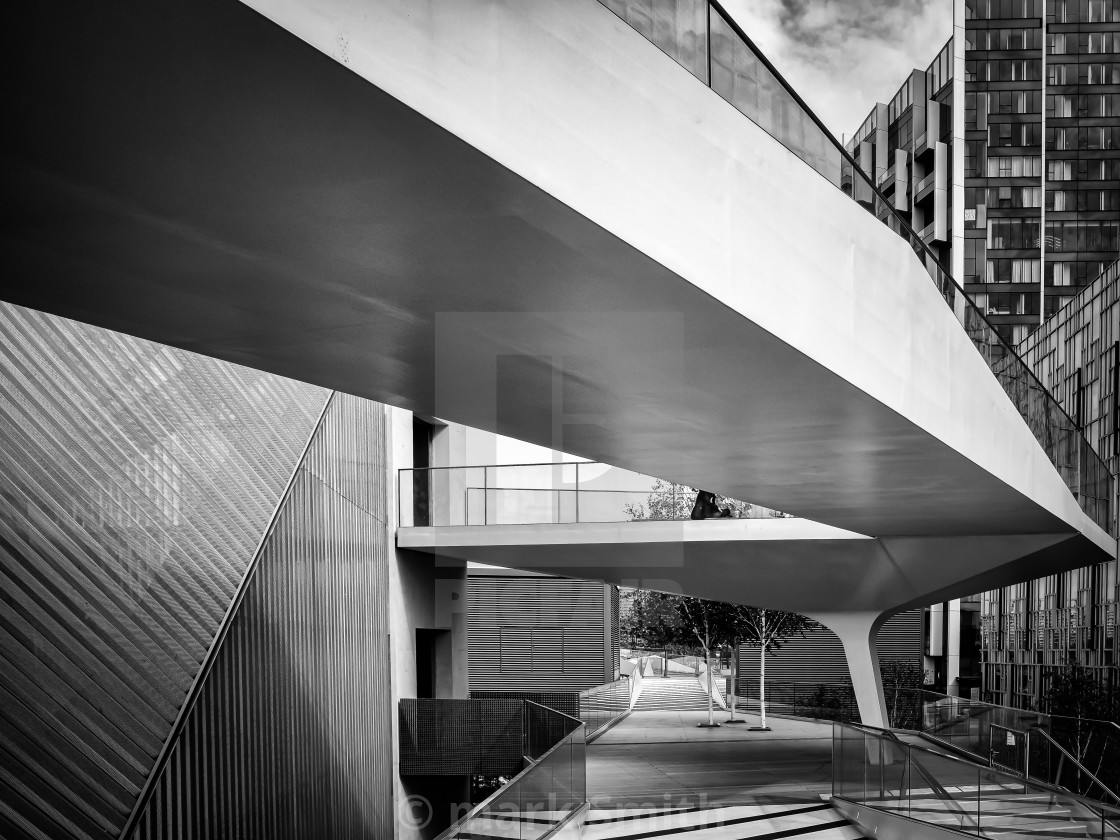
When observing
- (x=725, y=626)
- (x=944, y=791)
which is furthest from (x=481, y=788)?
(x=944, y=791)

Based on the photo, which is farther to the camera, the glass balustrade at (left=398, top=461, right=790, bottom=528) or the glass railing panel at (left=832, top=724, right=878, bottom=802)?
the glass balustrade at (left=398, top=461, right=790, bottom=528)

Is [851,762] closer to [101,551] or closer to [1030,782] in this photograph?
[1030,782]

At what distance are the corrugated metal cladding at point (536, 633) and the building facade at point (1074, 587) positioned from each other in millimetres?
13753

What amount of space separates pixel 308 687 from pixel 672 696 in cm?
2551

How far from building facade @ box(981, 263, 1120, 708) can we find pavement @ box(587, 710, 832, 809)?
7301mm

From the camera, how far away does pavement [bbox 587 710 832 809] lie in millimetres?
→ 16422

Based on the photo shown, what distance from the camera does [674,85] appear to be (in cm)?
474

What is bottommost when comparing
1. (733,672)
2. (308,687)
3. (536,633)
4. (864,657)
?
(733,672)

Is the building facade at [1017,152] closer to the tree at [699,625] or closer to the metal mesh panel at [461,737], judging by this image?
the tree at [699,625]

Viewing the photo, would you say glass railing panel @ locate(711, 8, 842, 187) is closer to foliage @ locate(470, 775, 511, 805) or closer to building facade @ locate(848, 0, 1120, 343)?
foliage @ locate(470, 775, 511, 805)

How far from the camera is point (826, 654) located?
37.1 metres

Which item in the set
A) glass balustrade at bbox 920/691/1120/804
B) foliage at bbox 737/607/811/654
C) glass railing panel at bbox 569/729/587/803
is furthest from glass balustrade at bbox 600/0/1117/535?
foliage at bbox 737/607/811/654

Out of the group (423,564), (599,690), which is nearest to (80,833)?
(423,564)

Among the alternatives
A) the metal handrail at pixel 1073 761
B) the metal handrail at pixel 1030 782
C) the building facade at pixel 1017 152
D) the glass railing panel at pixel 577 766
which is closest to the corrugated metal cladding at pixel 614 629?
the glass railing panel at pixel 577 766
